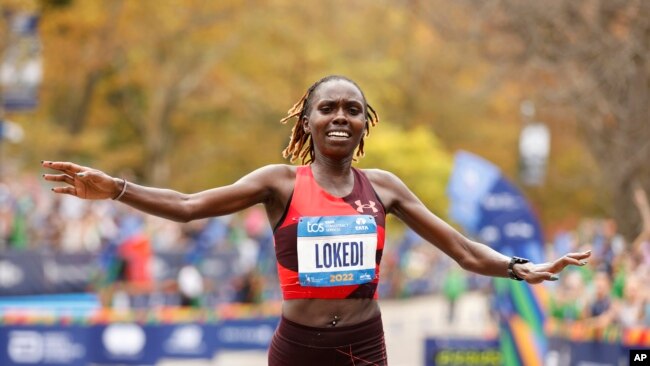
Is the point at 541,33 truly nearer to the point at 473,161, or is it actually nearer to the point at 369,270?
the point at 473,161

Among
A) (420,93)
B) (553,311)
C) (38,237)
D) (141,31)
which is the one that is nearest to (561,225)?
(420,93)

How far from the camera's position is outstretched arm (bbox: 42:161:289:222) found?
5.19 metres

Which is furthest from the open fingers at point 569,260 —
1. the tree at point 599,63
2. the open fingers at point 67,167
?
the tree at point 599,63

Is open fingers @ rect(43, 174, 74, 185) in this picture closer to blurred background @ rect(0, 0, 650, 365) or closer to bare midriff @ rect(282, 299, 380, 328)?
bare midriff @ rect(282, 299, 380, 328)

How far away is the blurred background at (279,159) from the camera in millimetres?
14945

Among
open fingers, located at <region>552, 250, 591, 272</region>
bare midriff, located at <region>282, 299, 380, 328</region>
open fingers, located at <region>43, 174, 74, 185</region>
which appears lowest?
bare midriff, located at <region>282, 299, 380, 328</region>

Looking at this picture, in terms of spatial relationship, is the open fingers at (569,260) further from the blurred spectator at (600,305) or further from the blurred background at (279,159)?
the blurred spectator at (600,305)

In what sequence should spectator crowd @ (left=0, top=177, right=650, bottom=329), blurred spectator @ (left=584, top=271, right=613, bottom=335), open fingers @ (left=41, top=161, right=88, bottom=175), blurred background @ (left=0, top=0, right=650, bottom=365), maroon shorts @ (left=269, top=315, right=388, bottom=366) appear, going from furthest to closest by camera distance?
blurred background @ (left=0, top=0, right=650, bottom=365) < spectator crowd @ (left=0, top=177, right=650, bottom=329) < blurred spectator @ (left=584, top=271, right=613, bottom=335) < maroon shorts @ (left=269, top=315, right=388, bottom=366) < open fingers @ (left=41, top=161, right=88, bottom=175)

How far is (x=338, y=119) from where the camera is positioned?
559 cm

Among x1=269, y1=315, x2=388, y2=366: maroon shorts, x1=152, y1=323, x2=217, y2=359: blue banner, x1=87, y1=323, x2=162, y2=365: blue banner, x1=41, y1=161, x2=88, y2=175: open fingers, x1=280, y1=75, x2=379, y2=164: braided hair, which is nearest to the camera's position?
x1=41, y1=161, x2=88, y2=175: open fingers

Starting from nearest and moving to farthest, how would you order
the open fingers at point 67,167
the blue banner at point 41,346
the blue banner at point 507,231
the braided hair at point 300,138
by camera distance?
the open fingers at point 67,167 → the braided hair at point 300,138 → the blue banner at point 41,346 → the blue banner at point 507,231

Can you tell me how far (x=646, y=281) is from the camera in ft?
44.2

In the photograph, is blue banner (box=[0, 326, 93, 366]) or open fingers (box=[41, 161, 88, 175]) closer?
open fingers (box=[41, 161, 88, 175])

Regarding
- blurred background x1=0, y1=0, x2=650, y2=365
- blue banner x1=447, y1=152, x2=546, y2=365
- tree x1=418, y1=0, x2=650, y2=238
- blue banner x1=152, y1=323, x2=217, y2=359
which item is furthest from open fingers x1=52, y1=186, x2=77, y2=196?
tree x1=418, y1=0, x2=650, y2=238
